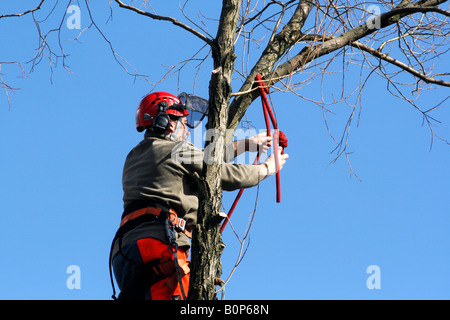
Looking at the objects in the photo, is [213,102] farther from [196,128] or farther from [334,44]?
[334,44]

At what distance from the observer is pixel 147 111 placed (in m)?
4.88

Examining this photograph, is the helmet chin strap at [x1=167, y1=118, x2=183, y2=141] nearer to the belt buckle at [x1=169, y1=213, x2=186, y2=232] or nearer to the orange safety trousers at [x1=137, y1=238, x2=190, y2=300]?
the belt buckle at [x1=169, y1=213, x2=186, y2=232]

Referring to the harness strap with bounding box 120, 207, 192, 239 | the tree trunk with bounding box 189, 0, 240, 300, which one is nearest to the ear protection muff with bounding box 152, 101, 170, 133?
the harness strap with bounding box 120, 207, 192, 239

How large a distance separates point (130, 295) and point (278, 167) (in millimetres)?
1305

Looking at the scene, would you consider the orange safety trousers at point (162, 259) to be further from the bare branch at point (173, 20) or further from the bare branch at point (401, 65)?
the bare branch at point (401, 65)

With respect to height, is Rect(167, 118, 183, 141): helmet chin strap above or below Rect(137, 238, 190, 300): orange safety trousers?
above

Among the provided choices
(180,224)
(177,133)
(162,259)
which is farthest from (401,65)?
(162,259)

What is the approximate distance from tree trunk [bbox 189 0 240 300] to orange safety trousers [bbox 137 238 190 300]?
32cm

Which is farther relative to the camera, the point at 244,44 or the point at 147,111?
the point at 147,111

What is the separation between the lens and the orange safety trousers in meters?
4.13
